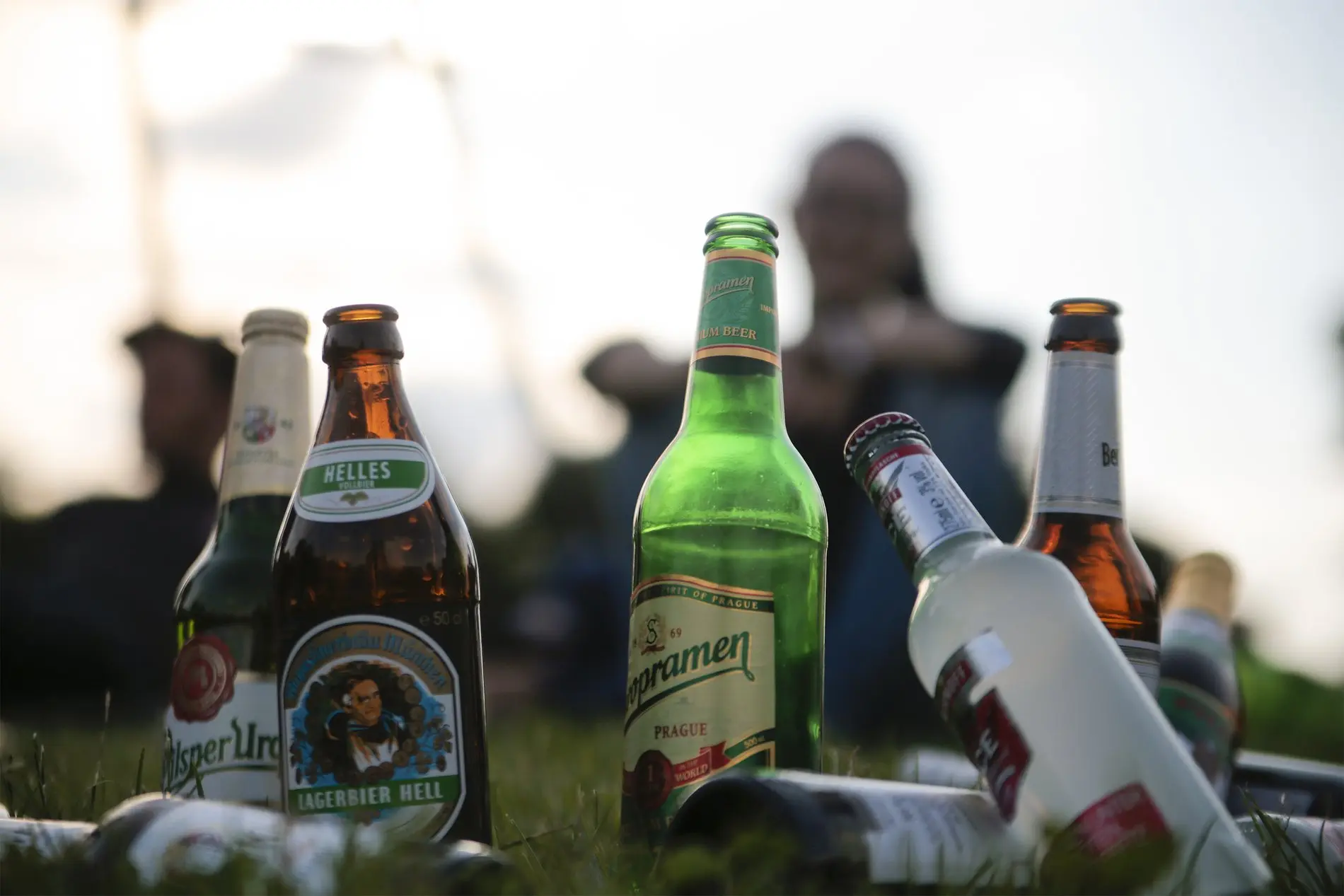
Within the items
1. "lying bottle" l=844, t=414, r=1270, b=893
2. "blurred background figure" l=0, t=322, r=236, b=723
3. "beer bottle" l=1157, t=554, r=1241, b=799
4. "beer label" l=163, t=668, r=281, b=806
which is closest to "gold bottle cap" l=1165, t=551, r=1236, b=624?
"beer bottle" l=1157, t=554, r=1241, b=799

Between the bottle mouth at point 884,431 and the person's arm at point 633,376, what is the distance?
9.73ft

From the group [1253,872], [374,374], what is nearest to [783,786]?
[1253,872]

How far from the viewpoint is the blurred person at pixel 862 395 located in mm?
4594

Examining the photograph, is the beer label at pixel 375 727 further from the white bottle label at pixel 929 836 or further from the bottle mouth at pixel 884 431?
the bottle mouth at pixel 884 431

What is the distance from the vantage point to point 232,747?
5.98 ft

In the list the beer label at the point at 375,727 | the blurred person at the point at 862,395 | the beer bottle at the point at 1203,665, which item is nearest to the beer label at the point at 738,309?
the beer label at the point at 375,727

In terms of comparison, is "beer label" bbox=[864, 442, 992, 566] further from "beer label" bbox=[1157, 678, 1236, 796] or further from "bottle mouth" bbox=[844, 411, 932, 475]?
"beer label" bbox=[1157, 678, 1236, 796]

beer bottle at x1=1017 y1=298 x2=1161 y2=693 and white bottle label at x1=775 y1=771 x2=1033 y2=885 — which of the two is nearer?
white bottle label at x1=775 y1=771 x2=1033 y2=885

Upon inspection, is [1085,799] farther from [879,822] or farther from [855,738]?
[855,738]

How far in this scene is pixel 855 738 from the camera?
3910 mm

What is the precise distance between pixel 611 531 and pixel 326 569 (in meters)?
3.35

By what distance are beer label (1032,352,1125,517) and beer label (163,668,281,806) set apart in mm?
1123

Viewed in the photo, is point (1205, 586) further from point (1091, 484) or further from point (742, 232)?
point (742, 232)

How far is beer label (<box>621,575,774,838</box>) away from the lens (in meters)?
1.67
